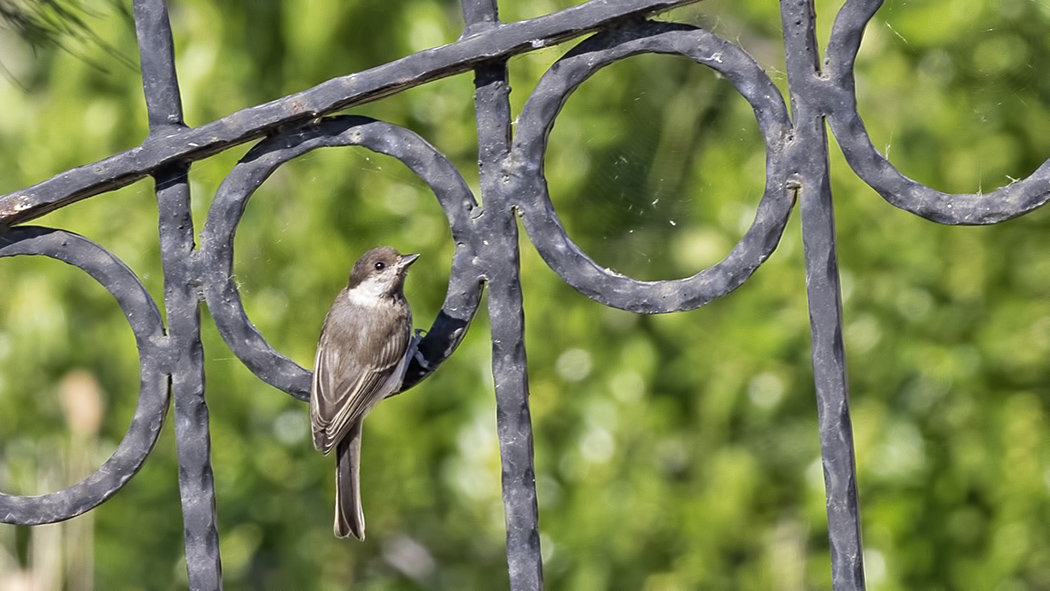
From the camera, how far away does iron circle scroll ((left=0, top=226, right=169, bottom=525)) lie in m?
1.59

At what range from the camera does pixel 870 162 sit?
4.65 feet

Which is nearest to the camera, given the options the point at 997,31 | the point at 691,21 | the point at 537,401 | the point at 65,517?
the point at 691,21

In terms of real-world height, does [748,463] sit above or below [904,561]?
above

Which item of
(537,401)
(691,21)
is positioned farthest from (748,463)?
(691,21)

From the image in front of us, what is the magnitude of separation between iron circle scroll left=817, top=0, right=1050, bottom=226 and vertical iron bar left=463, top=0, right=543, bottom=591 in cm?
40

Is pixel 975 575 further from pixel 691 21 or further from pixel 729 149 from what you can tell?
pixel 691 21

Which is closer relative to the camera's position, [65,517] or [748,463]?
[65,517]

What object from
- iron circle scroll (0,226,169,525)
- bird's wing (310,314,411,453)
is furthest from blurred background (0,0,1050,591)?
iron circle scroll (0,226,169,525)

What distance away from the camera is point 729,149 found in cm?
261

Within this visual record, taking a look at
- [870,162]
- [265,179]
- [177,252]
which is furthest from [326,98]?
[870,162]

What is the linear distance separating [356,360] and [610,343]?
0.87 metres

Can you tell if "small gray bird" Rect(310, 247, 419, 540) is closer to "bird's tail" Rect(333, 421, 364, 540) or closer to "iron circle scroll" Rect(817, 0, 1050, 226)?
"bird's tail" Rect(333, 421, 364, 540)

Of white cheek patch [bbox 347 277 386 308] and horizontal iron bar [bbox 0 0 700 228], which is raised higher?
horizontal iron bar [bbox 0 0 700 228]

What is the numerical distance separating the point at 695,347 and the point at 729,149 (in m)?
0.44
